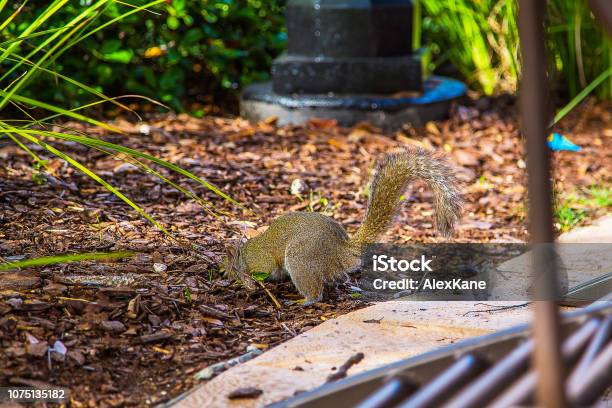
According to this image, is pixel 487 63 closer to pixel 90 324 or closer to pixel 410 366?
pixel 90 324

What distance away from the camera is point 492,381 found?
61.9 inches

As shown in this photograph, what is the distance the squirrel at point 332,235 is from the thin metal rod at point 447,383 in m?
1.49

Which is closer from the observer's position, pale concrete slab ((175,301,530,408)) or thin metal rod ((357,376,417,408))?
Result: thin metal rod ((357,376,417,408))

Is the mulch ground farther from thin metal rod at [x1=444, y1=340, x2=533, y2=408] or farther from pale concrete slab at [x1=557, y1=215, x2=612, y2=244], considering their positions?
thin metal rod at [x1=444, y1=340, x2=533, y2=408]

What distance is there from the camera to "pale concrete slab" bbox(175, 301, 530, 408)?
89.8 inches

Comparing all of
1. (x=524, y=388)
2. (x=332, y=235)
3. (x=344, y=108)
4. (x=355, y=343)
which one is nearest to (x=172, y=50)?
(x=344, y=108)

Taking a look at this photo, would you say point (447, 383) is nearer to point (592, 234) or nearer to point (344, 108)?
point (592, 234)

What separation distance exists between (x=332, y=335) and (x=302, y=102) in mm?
3072

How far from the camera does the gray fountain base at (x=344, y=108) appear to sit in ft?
18.3

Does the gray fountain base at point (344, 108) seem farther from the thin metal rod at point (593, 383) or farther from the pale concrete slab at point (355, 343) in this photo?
the thin metal rod at point (593, 383)

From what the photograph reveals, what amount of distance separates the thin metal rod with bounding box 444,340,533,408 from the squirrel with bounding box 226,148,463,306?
1.57 metres

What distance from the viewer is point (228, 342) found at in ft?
8.99

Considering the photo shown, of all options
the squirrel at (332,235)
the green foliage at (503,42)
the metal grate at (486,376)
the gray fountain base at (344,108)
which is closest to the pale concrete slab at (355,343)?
the squirrel at (332,235)

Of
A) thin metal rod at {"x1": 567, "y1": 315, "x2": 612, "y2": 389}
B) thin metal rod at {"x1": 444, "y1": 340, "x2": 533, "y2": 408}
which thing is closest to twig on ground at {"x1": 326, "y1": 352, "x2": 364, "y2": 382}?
thin metal rod at {"x1": 444, "y1": 340, "x2": 533, "y2": 408}
